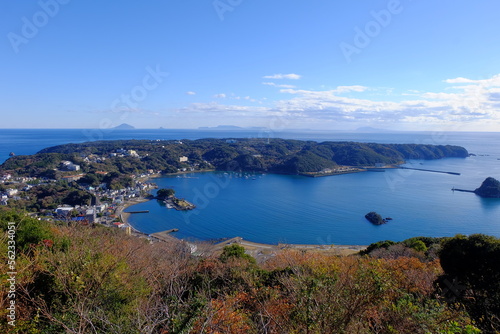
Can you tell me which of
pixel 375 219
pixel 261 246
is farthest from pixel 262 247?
pixel 375 219

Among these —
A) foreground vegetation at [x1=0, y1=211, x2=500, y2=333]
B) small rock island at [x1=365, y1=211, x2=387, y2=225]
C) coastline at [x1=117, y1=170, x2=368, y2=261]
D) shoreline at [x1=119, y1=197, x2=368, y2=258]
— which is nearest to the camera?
foreground vegetation at [x1=0, y1=211, x2=500, y2=333]

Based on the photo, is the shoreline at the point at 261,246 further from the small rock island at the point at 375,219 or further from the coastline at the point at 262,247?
the small rock island at the point at 375,219

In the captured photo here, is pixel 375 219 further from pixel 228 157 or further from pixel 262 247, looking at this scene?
pixel 228 157

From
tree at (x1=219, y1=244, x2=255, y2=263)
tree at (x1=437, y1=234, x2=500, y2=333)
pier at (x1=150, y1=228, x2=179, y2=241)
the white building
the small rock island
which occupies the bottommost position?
pier at (x1=150, y1=228, x2=179, y2=241)

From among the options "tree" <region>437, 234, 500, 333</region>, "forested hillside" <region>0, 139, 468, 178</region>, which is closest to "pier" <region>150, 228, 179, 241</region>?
"tree" <region>437, 234, 500, 333</region>

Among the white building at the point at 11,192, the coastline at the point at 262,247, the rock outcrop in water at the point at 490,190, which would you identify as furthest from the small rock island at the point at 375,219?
the white building at the point at 11,192

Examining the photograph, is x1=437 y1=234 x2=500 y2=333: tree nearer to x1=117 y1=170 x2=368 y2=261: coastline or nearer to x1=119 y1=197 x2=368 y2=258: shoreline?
x1=117 y1=170 x2=368 y2=261: coastline

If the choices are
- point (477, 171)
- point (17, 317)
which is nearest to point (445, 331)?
point (17, 317)

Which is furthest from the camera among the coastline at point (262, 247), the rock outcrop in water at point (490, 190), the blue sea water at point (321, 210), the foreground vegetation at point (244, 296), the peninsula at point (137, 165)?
the rock outcrop in water at point (490, 190)
